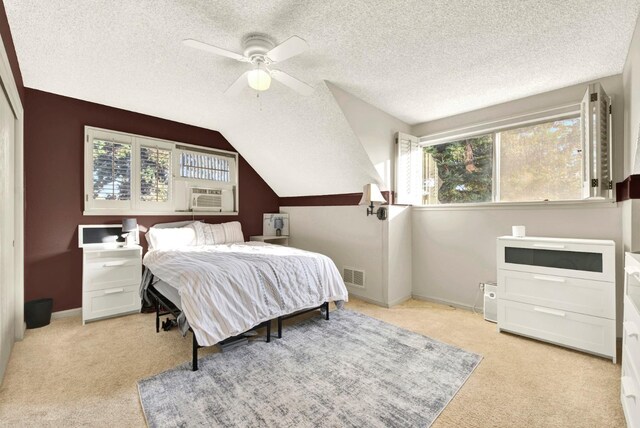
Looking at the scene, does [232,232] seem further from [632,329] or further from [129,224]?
[632,329]

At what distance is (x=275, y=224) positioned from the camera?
514 centimetres

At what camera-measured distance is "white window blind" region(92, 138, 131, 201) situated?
3.46 m

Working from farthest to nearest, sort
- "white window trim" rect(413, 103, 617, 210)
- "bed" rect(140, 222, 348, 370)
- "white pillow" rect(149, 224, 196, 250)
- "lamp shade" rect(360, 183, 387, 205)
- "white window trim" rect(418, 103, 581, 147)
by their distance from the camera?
"white pillow" rect(149, 224, 196, 250)
"lamp shade" rect(360, 183, 387, 205)
"white window trim" rect(418, 103, 581, 147)
"white window trim" rect(413, 103, 617, 210)
"bed" rect(140, 222, 348, 370)

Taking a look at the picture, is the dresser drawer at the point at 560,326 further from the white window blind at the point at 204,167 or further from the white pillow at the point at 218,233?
the white window blind at the point at 204,167

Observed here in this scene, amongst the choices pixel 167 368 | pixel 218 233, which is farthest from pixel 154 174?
pixel 167 368

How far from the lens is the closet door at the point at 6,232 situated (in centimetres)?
205

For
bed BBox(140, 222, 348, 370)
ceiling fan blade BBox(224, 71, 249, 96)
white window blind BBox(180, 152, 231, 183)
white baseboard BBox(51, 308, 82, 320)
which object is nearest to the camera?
bed BBox(140, 222, 348, 370)

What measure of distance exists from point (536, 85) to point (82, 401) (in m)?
4.46

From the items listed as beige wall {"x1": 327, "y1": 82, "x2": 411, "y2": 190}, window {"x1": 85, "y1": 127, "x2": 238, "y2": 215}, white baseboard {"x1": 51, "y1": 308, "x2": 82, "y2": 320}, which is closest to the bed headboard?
window {"x1": 85, "y1": 127, "x2": 238, "y2": 215}

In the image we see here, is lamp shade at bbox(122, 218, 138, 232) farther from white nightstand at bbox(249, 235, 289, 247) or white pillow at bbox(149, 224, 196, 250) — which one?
white nightstand at bbox(249, 235, 289, 247)

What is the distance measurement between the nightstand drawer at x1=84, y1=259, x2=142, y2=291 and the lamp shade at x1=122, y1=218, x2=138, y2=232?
418mm

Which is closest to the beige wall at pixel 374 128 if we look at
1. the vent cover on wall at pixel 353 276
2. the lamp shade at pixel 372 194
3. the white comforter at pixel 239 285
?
the lamp shade at pixel 372 194

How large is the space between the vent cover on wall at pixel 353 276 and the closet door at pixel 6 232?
3403 millimetres

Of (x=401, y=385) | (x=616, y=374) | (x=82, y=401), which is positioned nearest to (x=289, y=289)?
(x=401, y=385)
